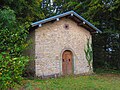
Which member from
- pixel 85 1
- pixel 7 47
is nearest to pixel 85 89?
pixel 7 47

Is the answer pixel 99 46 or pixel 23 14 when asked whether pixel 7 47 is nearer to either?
pixel 23 14

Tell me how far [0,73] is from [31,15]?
12.1 m

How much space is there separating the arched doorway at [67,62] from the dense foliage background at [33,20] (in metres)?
3.93

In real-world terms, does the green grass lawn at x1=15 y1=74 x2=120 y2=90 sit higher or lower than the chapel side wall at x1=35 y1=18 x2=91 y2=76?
lower

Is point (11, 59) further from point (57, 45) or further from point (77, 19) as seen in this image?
point (77, 19)

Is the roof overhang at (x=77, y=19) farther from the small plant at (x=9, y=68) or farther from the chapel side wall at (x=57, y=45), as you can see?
the small plant at (x=9, y=68)

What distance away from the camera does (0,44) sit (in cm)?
591

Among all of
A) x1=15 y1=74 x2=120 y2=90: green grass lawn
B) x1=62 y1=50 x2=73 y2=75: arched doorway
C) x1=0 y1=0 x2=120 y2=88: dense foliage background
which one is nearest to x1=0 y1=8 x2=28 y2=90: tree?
x1=0 y1=0 x2=120 y2=88: dense foliage background

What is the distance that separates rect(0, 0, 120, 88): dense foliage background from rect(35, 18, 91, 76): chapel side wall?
6.00 ft

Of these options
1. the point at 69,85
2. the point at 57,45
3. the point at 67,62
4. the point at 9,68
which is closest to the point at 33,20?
the point at 57,45

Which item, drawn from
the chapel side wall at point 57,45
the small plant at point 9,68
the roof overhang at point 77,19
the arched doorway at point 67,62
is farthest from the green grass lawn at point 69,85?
the roof overhang at point 77,19

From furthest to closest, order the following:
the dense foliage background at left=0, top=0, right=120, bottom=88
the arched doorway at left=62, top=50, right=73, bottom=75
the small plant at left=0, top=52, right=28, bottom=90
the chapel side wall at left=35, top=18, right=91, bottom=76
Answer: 1. the arched doorway at left=62, top=50, right=73, bottom=75
2. the chapel side wall at left=35, top=18, right=91, bottom=76
3. the dense foliage background at left=0, top=0, right=120, bottom=88
4. the small plant at left=0, top=52, right=28, bottom=90

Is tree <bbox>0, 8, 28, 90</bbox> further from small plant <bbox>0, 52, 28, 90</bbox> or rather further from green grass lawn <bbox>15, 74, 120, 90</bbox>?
green grass lawn <bbox>15, 74, 120, 90</bbox>

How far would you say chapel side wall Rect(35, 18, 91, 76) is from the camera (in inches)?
595
